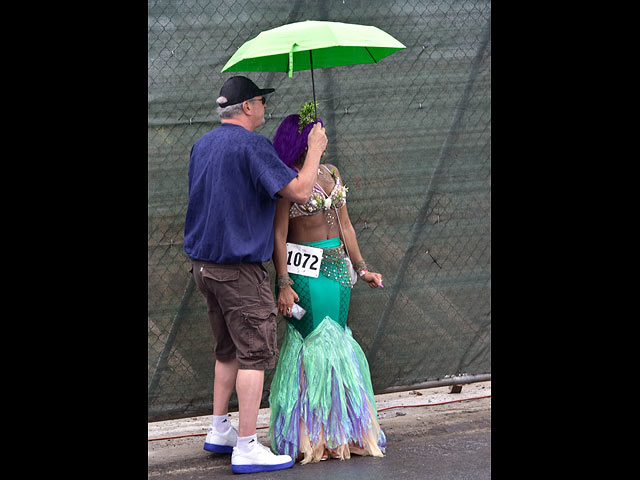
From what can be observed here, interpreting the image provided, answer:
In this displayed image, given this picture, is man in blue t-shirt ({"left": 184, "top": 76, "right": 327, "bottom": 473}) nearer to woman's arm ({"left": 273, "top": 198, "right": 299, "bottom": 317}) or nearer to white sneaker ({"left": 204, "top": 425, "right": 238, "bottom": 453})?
woman's arm ({"left": 273, "top": 198, "right": 299, "bottom": 317})

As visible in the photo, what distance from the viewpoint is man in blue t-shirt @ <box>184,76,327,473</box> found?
413 centimetres

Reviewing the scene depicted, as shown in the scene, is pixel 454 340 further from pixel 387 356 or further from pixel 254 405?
pixel 254 405

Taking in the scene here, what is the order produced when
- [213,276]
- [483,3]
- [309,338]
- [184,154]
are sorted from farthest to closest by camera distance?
[483,3]
[184,154]
[309,338]
[213,276]

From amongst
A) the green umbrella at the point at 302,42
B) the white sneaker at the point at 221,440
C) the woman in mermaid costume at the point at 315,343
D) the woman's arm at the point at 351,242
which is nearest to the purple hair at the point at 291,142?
the woman in mermaid costume at the point at 315,343

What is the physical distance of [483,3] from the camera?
5.54 m

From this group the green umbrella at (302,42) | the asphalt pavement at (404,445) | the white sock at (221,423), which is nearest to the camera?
the green umbrella at (302,42)

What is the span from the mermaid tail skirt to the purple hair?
50 cm

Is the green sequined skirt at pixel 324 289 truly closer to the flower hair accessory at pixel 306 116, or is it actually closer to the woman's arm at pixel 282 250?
the woman's arm at pixel 282 250

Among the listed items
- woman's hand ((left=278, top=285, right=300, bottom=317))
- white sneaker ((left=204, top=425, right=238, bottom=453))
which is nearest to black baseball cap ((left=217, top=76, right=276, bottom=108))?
woman's hand ((left=278, top=285, right=300, bottom=317))

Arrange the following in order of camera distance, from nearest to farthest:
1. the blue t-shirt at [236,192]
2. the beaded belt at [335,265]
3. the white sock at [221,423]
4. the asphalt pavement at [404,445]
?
the blue t-shirt at [236,192]
the asphalt pavement at [404,445]
the beaded belt at [335,265]
the white sock at [221,423]

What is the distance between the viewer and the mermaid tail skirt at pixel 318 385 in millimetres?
4414

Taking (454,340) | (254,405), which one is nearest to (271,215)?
(254,405)

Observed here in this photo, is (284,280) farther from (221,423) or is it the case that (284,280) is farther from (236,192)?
(221,423)

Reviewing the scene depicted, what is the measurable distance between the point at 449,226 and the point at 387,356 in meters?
1.02
